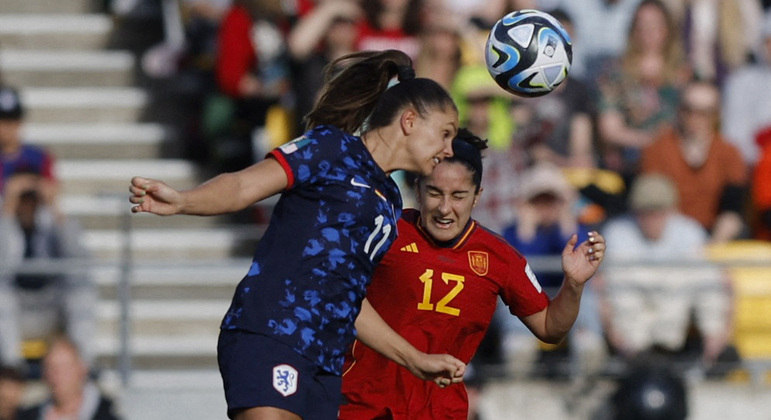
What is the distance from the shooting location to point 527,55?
6.52 meters

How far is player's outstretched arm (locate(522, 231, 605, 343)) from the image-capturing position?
6023 millimetres

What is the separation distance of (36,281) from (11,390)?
769 mm

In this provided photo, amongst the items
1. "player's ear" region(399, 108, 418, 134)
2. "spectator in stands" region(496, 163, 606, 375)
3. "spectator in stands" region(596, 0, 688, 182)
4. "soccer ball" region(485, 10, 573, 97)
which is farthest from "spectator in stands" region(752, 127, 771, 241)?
"player's ear" region(399, 108, 418, 134)

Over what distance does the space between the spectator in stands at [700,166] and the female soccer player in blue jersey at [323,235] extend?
5.42 metres

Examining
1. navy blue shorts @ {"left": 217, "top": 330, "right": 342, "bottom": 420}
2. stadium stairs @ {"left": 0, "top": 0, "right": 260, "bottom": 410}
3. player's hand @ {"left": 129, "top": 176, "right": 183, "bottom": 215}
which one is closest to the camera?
player's hand @ {"left": 129, "top": 176, "right": 183, "bottom": 215}

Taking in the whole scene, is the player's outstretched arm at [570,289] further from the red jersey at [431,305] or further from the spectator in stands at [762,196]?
the spectator in stands at [762,196]

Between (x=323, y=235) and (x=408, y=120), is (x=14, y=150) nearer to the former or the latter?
(x=408, y=120)

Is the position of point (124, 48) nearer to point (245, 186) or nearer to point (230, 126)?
point (230, 126)

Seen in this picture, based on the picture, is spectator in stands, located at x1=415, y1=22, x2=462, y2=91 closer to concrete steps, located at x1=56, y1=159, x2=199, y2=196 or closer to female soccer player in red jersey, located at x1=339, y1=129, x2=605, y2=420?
concrete steps, located at x1=56, y1=159, x2=199, y2=196

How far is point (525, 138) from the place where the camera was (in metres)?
10.6

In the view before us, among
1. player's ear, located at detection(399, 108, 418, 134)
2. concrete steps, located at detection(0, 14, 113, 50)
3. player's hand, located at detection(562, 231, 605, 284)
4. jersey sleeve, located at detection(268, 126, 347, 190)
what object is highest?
concrete steps, located at detection(0, 14, 113, 50)

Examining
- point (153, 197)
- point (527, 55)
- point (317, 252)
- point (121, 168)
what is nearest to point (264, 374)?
point (317, 252)

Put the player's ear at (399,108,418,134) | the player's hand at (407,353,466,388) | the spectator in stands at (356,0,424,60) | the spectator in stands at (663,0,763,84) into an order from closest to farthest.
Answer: the player's hand at (407,353,466,388) < the player's ear at (399,108,418,134) < the spectator in stands at (356,0,424,60) < the spectator in stands at (663,0,763,84)

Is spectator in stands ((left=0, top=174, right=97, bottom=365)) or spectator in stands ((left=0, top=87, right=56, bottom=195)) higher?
spectator in stands ((left=0, top=87, right=56, bottom=195))
